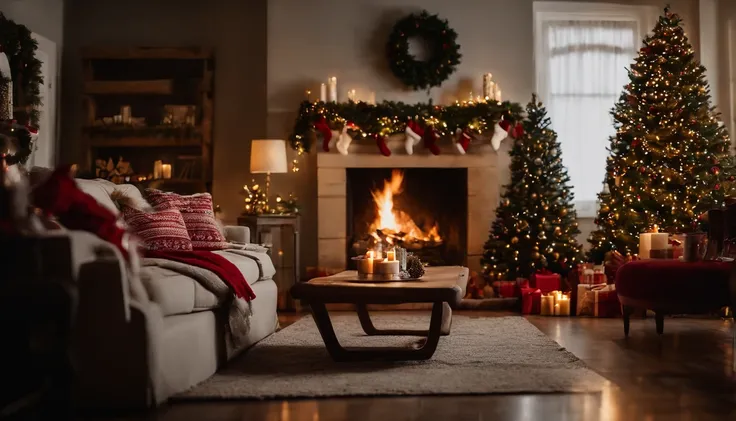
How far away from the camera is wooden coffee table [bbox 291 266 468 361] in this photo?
367 cm

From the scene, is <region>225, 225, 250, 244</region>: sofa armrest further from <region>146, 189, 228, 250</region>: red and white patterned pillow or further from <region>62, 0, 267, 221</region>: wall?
<region>62, 0, 267, 221</region>: wall

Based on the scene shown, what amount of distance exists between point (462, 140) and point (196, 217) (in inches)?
121

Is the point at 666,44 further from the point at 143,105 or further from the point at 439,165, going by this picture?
the point at 143,105

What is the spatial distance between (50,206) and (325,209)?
4.62 metres

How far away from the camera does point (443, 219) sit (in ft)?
24.9

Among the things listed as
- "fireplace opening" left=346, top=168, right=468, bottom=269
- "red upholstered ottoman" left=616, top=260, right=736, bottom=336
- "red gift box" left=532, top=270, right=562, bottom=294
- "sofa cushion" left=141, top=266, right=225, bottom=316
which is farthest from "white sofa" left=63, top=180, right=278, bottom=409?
"fireplace opening" left=346, top=168, right=468, bottom=269

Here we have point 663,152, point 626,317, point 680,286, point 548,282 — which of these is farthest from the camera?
point 663,152

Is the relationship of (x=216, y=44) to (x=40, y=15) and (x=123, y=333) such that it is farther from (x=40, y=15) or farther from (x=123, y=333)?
(x=123, y=333)

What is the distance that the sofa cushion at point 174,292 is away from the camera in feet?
10.2

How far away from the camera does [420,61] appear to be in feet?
24.0

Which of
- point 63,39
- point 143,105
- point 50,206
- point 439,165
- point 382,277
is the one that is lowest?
point 382,277

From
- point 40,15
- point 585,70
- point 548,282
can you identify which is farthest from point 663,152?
point 40,15

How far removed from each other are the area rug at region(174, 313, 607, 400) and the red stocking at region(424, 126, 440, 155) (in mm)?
2445

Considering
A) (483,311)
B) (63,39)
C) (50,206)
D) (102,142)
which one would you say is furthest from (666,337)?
(63,39)
